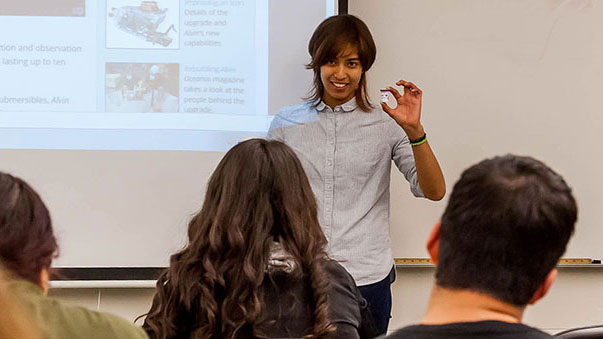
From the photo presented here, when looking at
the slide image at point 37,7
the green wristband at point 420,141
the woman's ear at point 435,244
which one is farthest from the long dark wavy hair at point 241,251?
the slide image at point 37,7

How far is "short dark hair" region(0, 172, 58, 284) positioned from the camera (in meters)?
1.33

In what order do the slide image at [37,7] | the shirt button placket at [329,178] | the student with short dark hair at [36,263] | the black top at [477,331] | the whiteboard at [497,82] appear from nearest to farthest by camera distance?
the black top at [477,331] < the student with short dark hair at [36,263] < the shirt button placket at [329,178] < the slide image at [37,7] < the whiteboard at [497,82]

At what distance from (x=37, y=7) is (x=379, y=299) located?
65.4 inches

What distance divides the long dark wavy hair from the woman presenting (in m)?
0.96

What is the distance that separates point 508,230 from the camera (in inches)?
44.3

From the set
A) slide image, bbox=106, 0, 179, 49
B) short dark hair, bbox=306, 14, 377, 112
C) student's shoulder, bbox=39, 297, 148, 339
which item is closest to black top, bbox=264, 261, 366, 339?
student's shoulder, bbox=39, 297, 148, 339

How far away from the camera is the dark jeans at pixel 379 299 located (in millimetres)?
2832

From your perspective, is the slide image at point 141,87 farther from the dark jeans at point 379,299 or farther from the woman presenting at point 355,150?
the dark jeans at point 379,299

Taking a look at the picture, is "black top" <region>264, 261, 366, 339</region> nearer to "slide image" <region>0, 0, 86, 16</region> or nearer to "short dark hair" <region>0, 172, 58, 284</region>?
"short dark hair" <region>0, 172, 58, 284</region>

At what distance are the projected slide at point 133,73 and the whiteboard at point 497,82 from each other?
0.41m

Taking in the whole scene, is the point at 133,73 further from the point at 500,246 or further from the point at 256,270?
the point at 500,246

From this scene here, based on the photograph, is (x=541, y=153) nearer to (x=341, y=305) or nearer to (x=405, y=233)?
(x=405, y=233)

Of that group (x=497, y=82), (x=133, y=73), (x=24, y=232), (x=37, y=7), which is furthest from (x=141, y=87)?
(x=24, y=232)

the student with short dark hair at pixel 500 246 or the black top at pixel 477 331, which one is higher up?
the student with short dark hair at pixel 500 246
